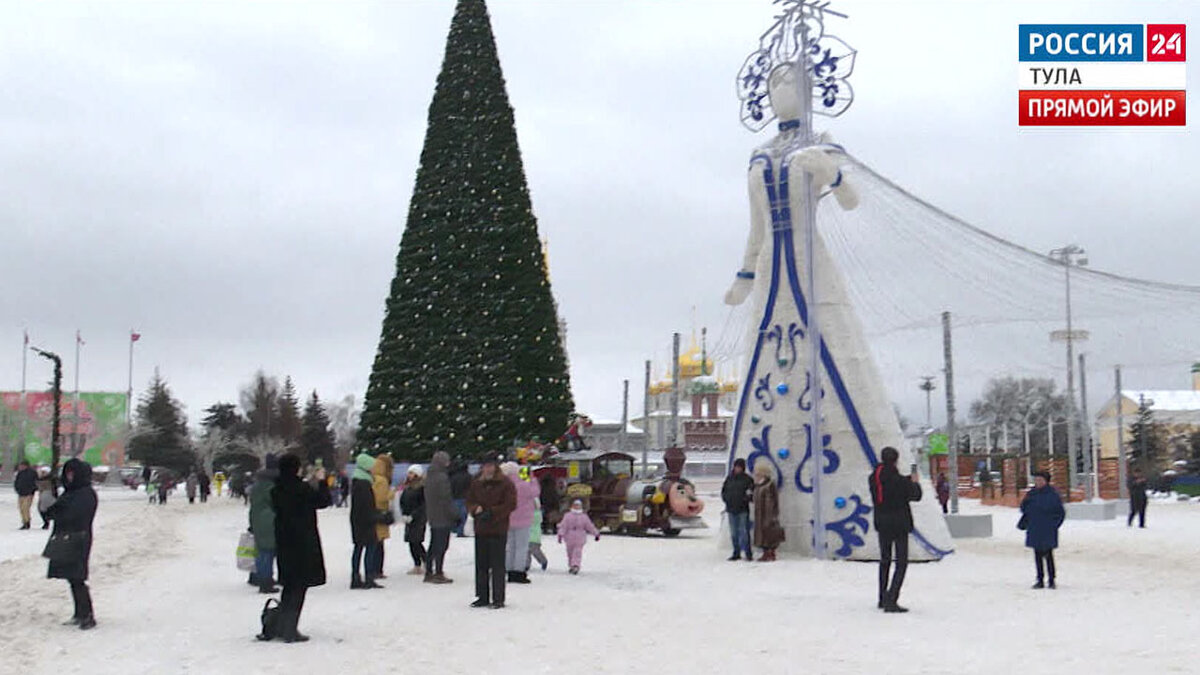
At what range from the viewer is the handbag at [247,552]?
1348 cm

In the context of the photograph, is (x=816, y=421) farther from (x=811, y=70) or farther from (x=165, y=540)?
(x=165, y=540)

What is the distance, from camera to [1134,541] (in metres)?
22.2

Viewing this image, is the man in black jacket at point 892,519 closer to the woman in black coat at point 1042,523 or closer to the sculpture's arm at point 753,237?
the woman in black coat at point 1042,523

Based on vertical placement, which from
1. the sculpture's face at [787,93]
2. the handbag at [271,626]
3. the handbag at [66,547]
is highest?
the sculpture's face at [787,93]

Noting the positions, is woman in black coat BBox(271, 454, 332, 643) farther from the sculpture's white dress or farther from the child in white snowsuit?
the sculpture's white dress

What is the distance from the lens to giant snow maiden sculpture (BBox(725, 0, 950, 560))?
16.6 meters

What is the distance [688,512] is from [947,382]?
21.4 ft

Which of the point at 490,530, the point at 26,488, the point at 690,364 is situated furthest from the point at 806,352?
the point at 690,364

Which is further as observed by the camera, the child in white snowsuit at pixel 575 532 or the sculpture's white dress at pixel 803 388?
the sculpture's white dress at pixel 803 388

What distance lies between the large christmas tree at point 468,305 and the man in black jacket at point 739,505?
1778 cm

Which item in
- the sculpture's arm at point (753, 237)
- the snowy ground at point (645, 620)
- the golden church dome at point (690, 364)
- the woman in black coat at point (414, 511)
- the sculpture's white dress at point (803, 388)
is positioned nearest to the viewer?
the snowy ground at point (645, 620)

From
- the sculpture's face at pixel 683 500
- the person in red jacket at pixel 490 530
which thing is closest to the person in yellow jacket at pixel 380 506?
the person in red jacket at pixel 490 530

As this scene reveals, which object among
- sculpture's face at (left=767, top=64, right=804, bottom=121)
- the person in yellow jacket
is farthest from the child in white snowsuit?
sculpture's face at (left=767, top=64, right=804, bottom=121)

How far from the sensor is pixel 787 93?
58.8ft
